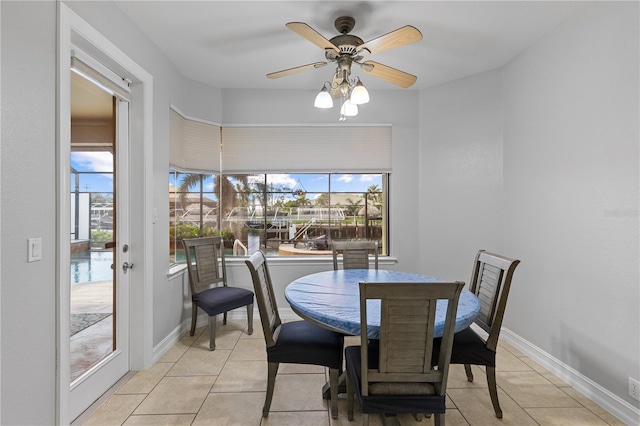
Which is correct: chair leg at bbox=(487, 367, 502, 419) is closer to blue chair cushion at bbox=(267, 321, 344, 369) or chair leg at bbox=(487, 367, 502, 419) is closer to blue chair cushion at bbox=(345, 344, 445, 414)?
blue chair cushion at bbox=(345, 344, 445, 414)

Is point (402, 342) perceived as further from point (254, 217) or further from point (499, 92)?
point (499, 92)

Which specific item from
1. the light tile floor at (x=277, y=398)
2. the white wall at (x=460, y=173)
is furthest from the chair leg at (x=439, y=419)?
the white wall at (x=460, y=173)

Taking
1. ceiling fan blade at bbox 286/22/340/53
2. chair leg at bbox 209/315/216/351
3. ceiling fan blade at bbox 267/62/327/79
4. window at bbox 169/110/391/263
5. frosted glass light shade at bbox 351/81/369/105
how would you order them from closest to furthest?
1. ceiling fan blade at bbox 286/22/340/53
2. frosted glass light shade at bbox 351/81/369/105
3. ceiling fan blade at bbox 267/62/327/79
4. chair leg at bbox 209/315/216/351
5. window at bbox 169/110/391/263

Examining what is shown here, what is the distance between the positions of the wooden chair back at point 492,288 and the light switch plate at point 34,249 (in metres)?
2.55

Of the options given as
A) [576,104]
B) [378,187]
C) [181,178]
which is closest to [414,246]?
[378,187]

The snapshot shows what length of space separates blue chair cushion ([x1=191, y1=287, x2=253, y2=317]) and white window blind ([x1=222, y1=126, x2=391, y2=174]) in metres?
1.41

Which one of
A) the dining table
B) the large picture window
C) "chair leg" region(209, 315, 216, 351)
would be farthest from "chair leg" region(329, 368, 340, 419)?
the large picture window

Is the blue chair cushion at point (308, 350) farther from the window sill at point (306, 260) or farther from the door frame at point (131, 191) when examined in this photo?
the window sill at point (306, 260)

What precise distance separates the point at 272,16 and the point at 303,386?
280 centimetres

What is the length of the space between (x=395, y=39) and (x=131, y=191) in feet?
7.53

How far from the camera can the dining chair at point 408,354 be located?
4.72ft

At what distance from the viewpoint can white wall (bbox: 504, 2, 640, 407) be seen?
2029mm

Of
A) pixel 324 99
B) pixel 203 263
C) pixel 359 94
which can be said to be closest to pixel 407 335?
pixel 359 94

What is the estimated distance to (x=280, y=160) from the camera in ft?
12.5
